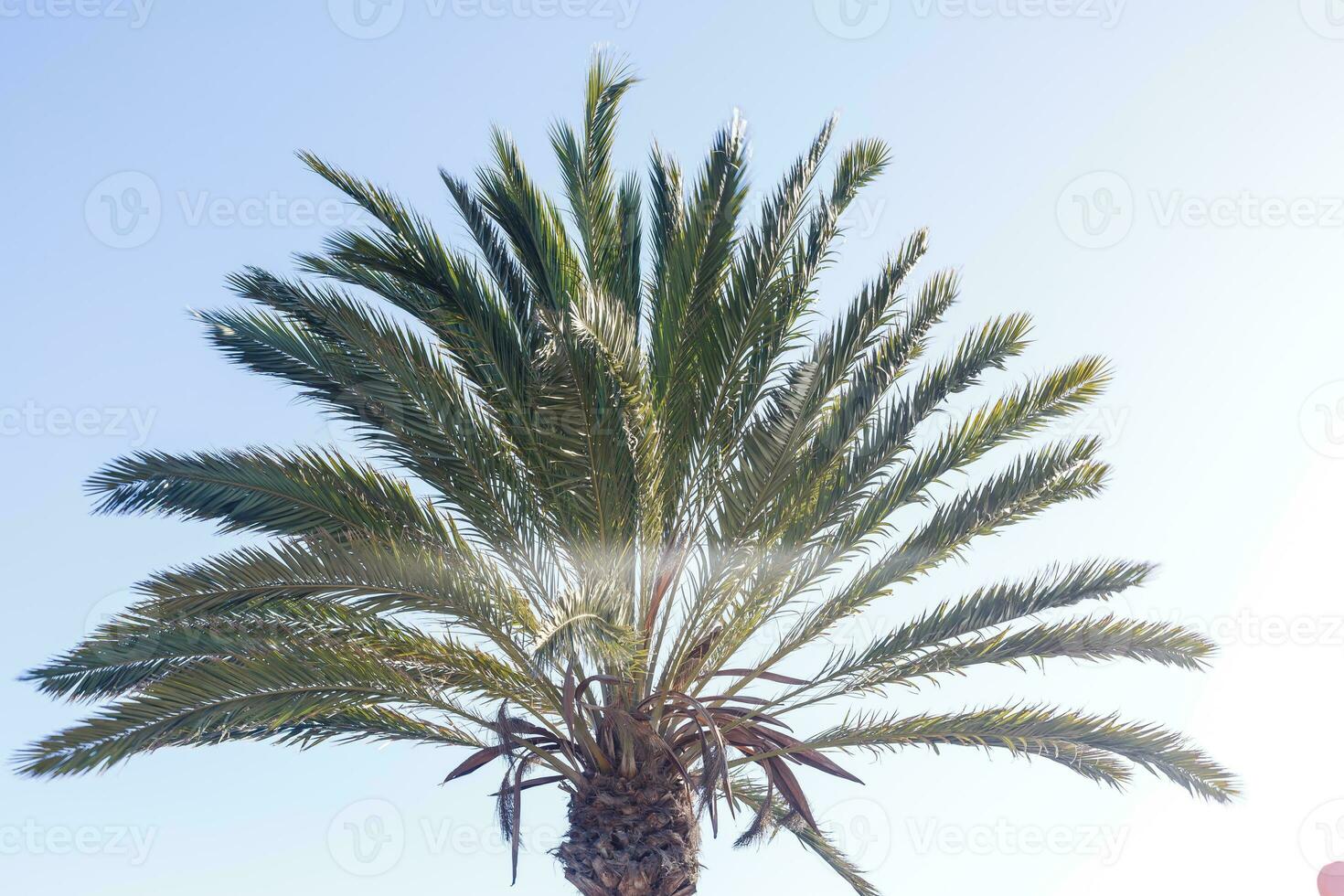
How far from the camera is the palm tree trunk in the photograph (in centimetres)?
787

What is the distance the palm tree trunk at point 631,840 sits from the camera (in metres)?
7.87

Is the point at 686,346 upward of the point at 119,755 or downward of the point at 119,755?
upward

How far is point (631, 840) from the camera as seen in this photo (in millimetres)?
7898

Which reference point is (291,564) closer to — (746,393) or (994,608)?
(746,393)

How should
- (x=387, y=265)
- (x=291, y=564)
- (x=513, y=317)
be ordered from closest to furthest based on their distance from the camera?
1. (x=291, y=564)
2. (x=387, y=265)
3. (x=513, y=317)

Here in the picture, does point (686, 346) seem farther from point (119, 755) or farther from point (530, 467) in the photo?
point (119, 755)

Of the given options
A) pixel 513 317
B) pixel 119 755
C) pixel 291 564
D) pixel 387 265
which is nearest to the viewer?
pixel 119 755

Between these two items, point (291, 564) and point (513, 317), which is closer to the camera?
point (291, 564)

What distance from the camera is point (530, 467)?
7.91 m

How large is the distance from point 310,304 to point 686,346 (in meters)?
2.36

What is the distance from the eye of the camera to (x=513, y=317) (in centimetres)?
790

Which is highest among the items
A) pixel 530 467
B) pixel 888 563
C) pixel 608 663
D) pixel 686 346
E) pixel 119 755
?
pixel 686 346

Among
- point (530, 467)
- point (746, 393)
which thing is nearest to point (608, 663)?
point (530, 467)

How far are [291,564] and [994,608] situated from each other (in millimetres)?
4386
